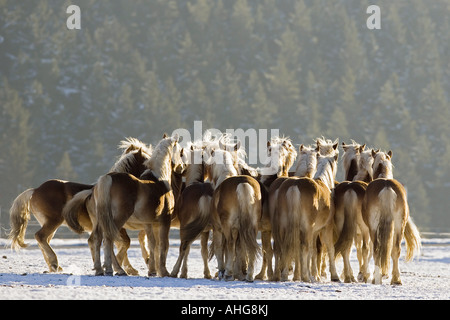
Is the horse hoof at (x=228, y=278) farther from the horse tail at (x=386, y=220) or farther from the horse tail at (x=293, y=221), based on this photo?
the horse tail at (x=386, y=220)

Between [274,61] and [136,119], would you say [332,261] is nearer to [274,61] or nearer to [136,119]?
[136,119]

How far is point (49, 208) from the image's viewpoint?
1504 centimetres

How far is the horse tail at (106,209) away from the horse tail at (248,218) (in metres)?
2.25

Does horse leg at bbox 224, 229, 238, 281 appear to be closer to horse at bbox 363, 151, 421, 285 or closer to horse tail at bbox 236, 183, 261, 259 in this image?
horse tail at bbox 236, 183, 261, 259

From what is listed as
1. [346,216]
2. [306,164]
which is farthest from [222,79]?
[346,216]

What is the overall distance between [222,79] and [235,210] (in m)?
86.7

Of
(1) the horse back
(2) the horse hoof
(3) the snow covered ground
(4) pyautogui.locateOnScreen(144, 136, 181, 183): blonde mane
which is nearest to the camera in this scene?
(3) the snow covered ground

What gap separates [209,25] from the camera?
109 meters

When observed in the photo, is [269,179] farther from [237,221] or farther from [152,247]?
[152,247]

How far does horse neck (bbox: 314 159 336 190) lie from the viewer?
48.2 feet

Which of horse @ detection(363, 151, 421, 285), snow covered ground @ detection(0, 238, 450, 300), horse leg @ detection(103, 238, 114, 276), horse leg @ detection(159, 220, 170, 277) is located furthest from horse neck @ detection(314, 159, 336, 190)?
horse leg @ detection(103, 238, 114, 276)

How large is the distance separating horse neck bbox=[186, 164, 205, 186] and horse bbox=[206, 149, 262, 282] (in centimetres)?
205

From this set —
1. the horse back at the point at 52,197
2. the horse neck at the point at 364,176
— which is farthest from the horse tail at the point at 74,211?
the horse neck at the point at 364,176
